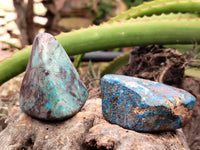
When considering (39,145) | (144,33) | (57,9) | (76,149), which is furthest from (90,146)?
(57,9)

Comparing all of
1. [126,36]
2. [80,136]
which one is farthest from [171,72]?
[80,136]

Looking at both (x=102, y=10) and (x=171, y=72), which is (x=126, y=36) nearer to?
(x=171, y=72)

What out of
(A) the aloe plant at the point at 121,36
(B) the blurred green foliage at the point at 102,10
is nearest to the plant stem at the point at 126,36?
(A) the aloe plant at the point at 121,36

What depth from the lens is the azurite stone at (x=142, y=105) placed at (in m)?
0.66

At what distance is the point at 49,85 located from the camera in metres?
0.67

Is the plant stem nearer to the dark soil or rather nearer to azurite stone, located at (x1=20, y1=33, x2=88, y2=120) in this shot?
the dark soil

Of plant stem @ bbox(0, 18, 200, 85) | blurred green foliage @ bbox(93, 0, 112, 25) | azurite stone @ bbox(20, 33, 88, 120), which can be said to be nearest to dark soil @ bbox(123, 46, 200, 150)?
plant stem @ bbox(0, 18, 200, 85)

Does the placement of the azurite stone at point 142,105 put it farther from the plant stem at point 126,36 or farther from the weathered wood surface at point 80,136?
the plant stem at point 126,36

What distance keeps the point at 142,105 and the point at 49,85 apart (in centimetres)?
26

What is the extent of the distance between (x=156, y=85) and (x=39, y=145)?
392 mm

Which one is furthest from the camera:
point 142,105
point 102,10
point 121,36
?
point 102,10

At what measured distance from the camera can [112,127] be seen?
0.67 m

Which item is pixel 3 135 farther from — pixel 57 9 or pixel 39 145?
pixel 57 9

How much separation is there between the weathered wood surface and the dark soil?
14.8 inches
